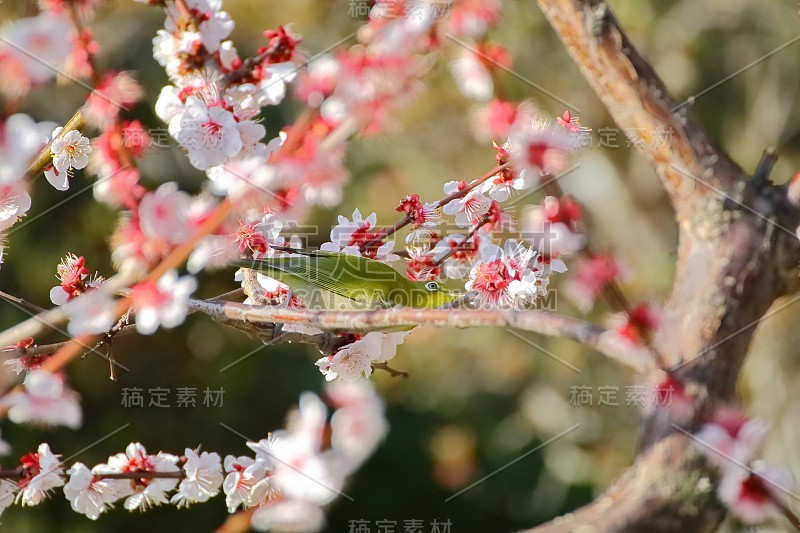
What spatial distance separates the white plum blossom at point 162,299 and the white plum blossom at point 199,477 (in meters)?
0.36

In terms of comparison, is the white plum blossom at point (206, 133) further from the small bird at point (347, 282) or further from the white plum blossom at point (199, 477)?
the white plum blossom at point (199, 477)

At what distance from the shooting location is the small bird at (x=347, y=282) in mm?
1514

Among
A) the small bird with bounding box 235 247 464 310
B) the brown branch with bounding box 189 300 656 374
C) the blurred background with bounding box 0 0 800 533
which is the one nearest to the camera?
the brown branch with bounding box 189 300 656 374

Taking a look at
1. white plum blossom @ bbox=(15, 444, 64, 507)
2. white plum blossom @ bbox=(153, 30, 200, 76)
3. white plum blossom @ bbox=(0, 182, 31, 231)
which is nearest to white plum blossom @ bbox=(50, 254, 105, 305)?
white plum blossom @ bbox=(0, 182, 31, 231)

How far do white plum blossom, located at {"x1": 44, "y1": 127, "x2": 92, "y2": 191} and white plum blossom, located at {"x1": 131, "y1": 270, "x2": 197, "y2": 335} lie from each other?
1.24 ft

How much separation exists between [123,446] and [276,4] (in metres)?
2.59

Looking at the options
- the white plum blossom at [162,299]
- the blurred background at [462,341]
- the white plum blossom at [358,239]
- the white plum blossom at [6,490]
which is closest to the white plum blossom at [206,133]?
the white plum blossom at [162,299]

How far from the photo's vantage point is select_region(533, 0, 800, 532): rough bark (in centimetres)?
79

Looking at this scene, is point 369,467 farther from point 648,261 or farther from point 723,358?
point 723,358

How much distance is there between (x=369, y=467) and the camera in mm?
4332

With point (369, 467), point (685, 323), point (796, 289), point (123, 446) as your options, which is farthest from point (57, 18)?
point (369, 467)

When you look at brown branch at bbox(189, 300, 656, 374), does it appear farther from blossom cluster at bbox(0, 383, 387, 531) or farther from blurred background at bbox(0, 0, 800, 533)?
blurred background at bbox(0, 0, 800, 533)

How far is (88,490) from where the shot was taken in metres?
1.26

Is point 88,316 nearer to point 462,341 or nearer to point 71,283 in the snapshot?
point 71,283
